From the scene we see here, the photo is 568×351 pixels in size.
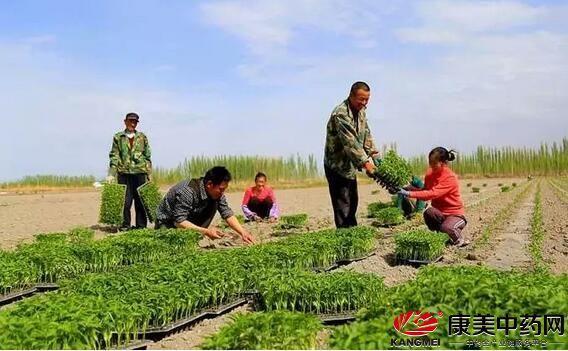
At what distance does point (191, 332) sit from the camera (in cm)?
529

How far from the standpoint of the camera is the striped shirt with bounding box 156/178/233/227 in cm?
891

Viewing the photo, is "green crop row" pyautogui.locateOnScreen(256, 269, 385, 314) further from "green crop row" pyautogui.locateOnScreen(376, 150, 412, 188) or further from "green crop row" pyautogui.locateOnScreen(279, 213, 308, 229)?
"green crop row" pyautogui.locateOnScreen(279, 213, 308, 229)

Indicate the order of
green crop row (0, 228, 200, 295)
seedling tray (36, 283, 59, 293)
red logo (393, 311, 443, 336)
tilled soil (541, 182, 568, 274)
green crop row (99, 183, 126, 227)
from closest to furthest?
red logo (393, 311, 443, 336), green crop row (0, 228, 200, 295), seedling tray (36, 283, 59, 293), tilled soil (541, 182, 568, 274), green crop row (99, 183, 126, 227)

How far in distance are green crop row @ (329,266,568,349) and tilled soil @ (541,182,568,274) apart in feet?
9.87

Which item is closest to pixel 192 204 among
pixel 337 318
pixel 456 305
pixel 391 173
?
pixel 391 173

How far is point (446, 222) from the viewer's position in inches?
352

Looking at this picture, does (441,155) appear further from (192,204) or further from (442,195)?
(192,204)

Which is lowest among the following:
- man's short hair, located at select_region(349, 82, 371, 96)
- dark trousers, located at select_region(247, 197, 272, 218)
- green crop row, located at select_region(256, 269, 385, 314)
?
green crop row, located at select_region(256, 269, 385, 314)

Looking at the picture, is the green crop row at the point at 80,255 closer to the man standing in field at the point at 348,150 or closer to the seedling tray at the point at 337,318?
the man standing in field at the point at 348,150

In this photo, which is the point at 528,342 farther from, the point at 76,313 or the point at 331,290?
the point at 76,313

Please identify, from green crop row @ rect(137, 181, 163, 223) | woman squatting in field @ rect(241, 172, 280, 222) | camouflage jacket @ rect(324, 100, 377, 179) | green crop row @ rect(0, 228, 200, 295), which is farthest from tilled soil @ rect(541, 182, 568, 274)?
green crop row @ rect(137, 181, 163, 223)

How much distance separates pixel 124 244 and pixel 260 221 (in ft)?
16.6

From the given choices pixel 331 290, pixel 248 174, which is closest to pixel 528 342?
pixel 331 290

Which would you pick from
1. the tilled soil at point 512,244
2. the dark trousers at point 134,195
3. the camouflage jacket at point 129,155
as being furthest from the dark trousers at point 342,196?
the dark trousers at point 134,195
